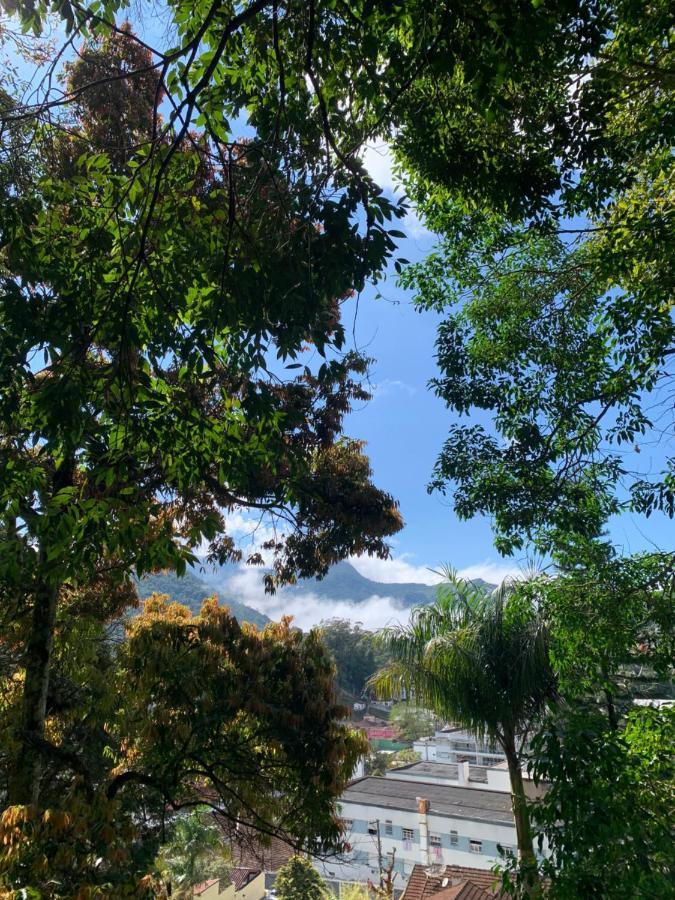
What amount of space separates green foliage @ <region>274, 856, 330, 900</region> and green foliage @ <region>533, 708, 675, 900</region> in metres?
11.5

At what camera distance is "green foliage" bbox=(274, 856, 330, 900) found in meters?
13.3

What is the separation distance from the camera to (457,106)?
4.41m

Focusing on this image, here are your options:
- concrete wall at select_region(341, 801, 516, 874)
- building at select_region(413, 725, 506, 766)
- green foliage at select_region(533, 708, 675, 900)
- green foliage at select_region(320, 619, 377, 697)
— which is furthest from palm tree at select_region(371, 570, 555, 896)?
green foliage at select_region(320, 619, 377, 697)

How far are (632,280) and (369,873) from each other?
27.0 metres

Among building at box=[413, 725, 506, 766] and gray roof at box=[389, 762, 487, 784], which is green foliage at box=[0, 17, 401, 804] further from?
building at box=[413, 725, 506, 766]

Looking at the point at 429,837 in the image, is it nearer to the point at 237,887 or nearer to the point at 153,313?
the point at 237,887

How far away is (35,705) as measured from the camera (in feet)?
17.8

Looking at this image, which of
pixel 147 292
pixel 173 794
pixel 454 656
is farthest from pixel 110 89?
pixel 454 656

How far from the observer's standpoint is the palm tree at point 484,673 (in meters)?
8.58

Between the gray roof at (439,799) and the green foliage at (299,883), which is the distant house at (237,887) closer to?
the gray roof at (439,799)

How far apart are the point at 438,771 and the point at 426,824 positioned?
14252mm

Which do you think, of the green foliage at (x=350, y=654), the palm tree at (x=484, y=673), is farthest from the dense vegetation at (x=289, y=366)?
the green foliage at (x=350, y=654)

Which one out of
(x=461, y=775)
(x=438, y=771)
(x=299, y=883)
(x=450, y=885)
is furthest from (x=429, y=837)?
(x=438, y=771)

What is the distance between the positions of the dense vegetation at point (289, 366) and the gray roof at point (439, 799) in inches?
569
